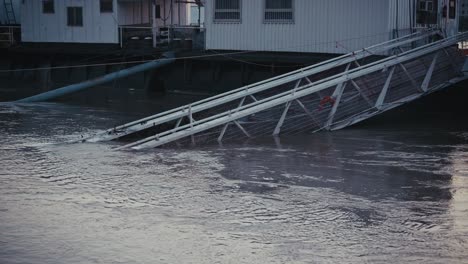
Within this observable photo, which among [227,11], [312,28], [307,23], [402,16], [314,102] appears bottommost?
[314,102]

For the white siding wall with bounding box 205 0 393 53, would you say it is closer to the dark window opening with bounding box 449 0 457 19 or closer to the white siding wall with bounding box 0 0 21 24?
the dark window opening with bounding box 449 0 457 19

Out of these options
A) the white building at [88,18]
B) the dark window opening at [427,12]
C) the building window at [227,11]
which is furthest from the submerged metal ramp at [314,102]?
the white building at [88,18]

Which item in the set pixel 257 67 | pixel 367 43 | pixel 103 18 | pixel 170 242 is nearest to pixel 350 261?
pixel 170 242

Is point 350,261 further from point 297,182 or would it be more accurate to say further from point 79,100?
point 79,100

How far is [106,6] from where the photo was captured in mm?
34312

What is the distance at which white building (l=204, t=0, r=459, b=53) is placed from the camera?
84.3 feet

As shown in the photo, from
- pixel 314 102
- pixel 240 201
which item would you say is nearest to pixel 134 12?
pixel 314 102

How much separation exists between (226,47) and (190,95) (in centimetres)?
321

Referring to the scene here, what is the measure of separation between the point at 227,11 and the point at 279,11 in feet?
8.00

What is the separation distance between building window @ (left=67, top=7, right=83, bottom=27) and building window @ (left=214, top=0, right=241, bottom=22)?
8825 mm

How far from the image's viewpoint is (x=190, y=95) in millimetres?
31391

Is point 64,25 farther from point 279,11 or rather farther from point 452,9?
point 452,9

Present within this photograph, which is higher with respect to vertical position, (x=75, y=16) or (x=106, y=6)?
(x=106, y=6)

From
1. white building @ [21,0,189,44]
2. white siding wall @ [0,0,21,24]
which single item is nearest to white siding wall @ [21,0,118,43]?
white building @ [21,0,189,44]
